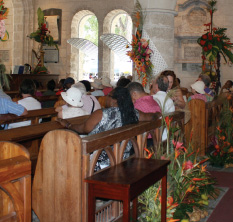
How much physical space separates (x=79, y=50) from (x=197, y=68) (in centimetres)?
417

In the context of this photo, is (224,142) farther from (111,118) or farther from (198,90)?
(111,118)

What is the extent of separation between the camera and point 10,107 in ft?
15.1

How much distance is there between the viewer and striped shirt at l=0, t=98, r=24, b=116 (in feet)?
15.0

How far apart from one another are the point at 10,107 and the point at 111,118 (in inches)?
59.7

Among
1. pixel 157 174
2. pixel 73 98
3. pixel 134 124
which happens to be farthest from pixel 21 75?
pixel 157 174

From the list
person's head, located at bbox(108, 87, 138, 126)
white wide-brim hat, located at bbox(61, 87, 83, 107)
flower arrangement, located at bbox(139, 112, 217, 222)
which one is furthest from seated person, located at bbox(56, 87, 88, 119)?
flower arrangement, located at bbox(139, 112, 217, 222)

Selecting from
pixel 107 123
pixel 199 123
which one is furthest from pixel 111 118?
pixel 199 123

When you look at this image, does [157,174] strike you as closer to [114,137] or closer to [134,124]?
[114,137]

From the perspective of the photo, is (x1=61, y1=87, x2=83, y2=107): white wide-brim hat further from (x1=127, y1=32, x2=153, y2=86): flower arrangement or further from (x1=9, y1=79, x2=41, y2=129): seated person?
(x1=127, y1=32, x2=153, y2=86): flower arrangement

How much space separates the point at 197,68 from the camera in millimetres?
11742

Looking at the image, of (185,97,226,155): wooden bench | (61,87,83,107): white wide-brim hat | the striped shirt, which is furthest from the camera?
(185,97,226,155): wooden bench

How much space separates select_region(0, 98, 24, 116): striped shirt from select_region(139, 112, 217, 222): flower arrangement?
1.50m

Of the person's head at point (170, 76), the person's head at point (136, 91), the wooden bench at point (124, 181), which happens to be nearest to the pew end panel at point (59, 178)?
the wooden bench at point (124, 181)

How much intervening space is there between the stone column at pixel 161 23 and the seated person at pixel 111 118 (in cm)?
323
